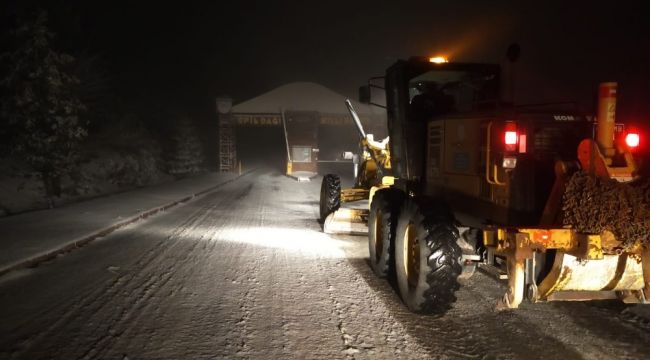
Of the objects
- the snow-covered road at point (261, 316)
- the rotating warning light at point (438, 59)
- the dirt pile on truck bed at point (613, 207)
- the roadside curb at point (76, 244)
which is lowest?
the snow-covered road at point (261, 316)

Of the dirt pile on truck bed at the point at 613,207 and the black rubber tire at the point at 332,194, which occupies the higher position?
the dirt pile on truck bed at the point at 613,207

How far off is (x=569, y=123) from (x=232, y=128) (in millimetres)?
38249

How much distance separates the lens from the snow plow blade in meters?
10.3

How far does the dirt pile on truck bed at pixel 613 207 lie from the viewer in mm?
3877

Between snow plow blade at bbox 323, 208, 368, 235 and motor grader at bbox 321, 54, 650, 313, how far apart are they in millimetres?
3502

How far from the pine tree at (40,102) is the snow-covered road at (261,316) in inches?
373

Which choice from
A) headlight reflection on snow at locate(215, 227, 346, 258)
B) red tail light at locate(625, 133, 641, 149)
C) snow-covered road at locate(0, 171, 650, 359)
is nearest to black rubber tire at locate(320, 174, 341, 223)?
headlight reflection on snow at locate(215, 227, 346, 258)

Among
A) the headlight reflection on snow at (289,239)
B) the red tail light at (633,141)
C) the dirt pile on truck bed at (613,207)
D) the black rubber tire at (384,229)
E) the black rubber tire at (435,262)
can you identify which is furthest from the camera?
the headlight reflection on snow at (289,239)

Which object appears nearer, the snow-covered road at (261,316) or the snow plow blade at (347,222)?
the snow-covered road at (261,316)

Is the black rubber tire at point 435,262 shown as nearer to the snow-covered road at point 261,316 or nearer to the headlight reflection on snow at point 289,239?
the snow-covered road at point 261,316

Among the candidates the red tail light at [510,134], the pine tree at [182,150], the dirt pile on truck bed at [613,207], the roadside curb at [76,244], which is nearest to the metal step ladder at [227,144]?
the pine tree at [182,150]

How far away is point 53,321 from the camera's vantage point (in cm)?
513

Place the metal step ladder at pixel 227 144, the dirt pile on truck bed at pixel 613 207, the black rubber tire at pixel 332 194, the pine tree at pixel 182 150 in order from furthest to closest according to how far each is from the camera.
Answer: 1. the metal step ladder at pixel 227 144
2. the pine tree at pixel 182 150
3. the black rubber tire at pixel 332 194
4. the dirt pile on truck bed at pixel 613 207

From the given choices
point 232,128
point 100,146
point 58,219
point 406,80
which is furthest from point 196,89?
point 406,80
